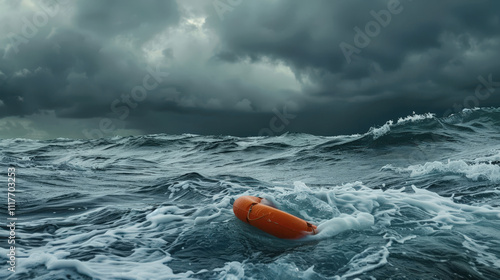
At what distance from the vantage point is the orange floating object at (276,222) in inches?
240

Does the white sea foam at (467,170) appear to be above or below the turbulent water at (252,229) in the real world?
above

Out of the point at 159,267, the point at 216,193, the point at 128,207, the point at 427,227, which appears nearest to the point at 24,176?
the point at 128,207

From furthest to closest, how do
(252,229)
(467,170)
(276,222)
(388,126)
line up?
(388,126)
(467,170)
(252,229)
(276,222)

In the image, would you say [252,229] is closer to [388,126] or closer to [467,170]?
[467,170]

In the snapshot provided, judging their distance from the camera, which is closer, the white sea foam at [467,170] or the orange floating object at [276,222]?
the orange floating object at [276,222]

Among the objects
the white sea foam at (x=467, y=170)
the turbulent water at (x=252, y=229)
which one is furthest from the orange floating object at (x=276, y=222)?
the white sea foam at (x=467, y=170)

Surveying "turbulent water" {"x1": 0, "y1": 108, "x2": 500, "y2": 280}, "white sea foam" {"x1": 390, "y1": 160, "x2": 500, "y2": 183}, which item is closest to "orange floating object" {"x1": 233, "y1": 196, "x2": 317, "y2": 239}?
"turbulent water" {"x1": 0, "y1": 108, "x2": 500, "y2": 280}

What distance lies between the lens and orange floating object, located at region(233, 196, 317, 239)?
20.0 feet

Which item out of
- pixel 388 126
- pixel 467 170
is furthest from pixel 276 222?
pixel 388 126

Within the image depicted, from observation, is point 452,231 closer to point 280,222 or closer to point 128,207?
point 280,222

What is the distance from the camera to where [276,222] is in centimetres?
620

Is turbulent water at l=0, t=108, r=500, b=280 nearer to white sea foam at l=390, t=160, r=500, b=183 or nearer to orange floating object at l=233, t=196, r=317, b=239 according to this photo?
white sea foam at l=390, t=160, r=500, b=183

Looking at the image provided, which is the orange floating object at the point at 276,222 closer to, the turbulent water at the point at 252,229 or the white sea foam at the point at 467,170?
the turbulent water at the point at 252,229

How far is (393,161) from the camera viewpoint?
1642 centimetres
